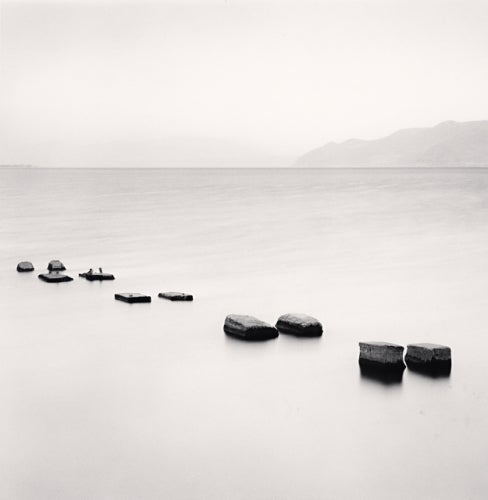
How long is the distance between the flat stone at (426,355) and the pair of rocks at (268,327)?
2.48m

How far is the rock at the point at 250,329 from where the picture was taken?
12742 mm

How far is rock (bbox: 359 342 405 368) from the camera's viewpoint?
428 inches

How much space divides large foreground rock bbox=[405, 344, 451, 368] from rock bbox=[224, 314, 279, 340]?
2.53 m

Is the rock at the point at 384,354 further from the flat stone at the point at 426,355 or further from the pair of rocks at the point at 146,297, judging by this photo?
the pair of rocks at the point at 146,297

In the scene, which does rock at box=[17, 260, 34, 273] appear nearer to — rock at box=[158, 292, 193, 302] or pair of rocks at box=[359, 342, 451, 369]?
rock at box=[158, 292, 193, 302]

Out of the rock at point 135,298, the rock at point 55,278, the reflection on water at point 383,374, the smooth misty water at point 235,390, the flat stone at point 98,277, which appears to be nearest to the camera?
the smooth misty water at point 235,390

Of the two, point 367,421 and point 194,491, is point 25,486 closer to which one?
point 194,491

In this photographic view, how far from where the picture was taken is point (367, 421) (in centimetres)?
910

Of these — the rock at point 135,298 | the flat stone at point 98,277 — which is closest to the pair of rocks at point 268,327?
the rock at point 135,298

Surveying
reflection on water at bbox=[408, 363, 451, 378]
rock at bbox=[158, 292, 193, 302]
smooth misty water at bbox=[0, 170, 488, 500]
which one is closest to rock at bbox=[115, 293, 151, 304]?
smooth misty water at bbox=[0, 170, 488, 500]

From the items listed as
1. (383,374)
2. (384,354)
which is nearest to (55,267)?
(384,354)

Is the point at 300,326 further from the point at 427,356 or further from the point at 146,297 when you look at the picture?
the point at 146,297

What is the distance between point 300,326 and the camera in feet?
43.5

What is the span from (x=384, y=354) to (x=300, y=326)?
2526mm
